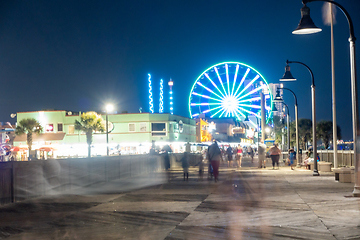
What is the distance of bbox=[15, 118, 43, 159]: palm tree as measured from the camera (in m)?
71.9

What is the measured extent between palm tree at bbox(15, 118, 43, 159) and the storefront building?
5.09 ft

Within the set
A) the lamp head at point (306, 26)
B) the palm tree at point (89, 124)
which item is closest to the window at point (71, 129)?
the palm tree at point (89, 124)

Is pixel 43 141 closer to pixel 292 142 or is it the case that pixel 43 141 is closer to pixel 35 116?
pixel 35 116

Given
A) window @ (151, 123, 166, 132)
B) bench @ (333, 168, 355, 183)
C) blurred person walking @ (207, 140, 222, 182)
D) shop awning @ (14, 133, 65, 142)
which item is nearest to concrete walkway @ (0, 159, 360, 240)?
bench @ (333, 168, 355, 183)

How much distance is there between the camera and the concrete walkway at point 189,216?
718 centimetres

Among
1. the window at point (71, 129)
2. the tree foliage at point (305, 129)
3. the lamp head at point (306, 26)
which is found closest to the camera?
the lamp head at point (306, 26)

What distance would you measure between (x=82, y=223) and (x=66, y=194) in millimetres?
5612

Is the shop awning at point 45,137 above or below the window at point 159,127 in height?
below

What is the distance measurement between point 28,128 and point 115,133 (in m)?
13.7

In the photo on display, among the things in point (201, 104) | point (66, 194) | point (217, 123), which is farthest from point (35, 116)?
point (66, 194)

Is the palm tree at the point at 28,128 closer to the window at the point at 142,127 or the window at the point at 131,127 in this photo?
the window at the point at 131,127

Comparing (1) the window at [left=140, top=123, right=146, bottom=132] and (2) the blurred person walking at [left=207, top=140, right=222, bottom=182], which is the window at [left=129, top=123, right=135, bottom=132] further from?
(2) the blurred person walking at [left=207, top=140, right=222, bottom=182]

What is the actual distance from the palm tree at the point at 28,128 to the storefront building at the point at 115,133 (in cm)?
155

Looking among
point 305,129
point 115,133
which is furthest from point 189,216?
point 305,129
